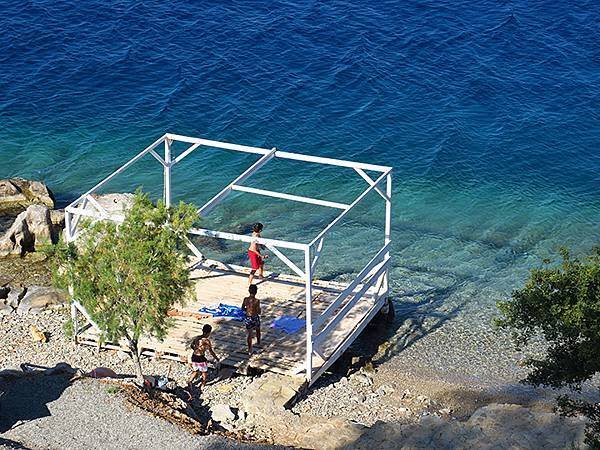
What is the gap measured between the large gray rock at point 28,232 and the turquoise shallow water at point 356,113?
3.62 m

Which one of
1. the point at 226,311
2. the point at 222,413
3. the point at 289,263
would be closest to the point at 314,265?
the point at 289,263

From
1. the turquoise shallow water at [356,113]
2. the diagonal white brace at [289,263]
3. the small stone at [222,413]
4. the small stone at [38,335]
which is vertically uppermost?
the diagonal white brace at [289,263]

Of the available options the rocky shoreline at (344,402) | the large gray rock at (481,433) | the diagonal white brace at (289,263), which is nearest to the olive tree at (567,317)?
the large gray rock at (481,433)

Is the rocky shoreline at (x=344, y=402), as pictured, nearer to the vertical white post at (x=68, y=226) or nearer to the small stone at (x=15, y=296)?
the small stone at (x=15, y=296)

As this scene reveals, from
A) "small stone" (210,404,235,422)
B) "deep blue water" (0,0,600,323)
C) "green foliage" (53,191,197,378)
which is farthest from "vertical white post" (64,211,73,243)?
"deep blue water" (0,0,600,323)

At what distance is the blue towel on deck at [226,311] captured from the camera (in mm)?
25453

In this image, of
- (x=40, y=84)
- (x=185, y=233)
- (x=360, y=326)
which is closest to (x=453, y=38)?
(x=40, y=84)

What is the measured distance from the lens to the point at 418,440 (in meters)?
20.1

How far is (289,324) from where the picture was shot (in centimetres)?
2512

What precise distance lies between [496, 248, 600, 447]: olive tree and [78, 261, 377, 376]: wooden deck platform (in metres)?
6.46

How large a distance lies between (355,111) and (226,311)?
18227 millimetres

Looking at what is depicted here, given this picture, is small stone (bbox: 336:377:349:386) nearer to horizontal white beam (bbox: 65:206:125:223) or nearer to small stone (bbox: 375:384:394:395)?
small stone (bbox: 375:384:394:395)

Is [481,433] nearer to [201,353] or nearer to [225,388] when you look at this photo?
[225,388]

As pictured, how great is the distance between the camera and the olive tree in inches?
665
